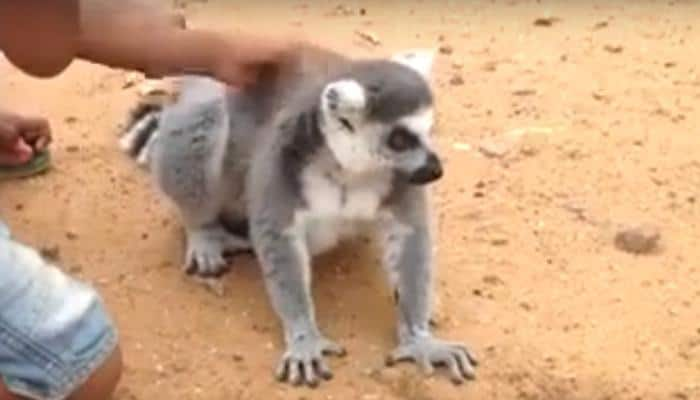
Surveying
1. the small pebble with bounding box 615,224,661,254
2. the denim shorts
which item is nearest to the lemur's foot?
the denim shorts

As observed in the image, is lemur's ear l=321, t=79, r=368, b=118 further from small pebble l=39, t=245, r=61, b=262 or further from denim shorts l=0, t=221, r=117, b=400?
small pebble l=39, t=245, r=61, b=262

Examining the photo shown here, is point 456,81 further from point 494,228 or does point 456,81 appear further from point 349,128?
point 349,128

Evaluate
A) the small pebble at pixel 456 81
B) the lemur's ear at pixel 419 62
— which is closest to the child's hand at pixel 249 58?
the lemur's ear at pixel 419 62

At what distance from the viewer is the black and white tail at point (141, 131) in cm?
420

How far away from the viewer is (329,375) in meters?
3.43

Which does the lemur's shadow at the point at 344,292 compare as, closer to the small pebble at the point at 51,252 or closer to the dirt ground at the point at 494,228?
the dirt ground at the point at 494,228

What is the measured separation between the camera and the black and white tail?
13.8ft

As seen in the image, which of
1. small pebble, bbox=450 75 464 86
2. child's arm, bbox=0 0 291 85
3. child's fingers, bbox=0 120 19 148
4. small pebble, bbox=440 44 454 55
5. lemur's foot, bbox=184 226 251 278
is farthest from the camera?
small pebble, bbox=440 44 454 55

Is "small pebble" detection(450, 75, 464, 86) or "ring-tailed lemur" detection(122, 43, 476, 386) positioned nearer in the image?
"ring-tailed lemur" detection(122, 43, 476, 386)

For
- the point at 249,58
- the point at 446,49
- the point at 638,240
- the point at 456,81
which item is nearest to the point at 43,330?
the point at 249,58

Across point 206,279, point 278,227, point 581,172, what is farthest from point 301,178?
point 581,172

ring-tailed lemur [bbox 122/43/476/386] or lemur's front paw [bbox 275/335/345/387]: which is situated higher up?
ring-tailed lemur [bbox 122/43/476/386]

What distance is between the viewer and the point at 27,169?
4.20m

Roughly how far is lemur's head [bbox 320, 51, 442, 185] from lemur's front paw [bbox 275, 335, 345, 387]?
0.35 metres
